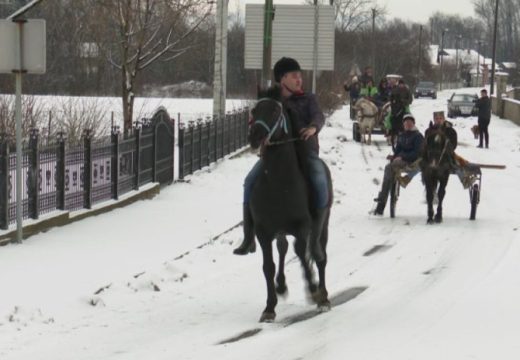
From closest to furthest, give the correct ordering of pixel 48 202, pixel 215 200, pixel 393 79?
1. pixel 48 202
2. pixel 215 200
3. pixel 393 79

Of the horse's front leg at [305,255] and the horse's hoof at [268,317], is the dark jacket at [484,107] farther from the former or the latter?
the horse's hoof at [268,317]

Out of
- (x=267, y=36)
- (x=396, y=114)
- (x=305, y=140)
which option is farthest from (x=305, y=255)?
(x=396, y=114)

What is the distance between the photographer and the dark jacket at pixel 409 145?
16422 mm

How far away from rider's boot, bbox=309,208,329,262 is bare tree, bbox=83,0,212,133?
13714mm

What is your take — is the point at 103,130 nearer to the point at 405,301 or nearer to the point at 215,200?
the point at 215,200

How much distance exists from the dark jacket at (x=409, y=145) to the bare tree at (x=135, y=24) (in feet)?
25.8

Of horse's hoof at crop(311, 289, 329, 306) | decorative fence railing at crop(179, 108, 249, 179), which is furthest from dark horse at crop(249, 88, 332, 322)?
decorative fence railing at crop(179, 108, 249, 179)

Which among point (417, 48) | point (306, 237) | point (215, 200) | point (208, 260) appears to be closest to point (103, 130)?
point (215, 200)

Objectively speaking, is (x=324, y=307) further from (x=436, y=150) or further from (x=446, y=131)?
(x=446, y=131)

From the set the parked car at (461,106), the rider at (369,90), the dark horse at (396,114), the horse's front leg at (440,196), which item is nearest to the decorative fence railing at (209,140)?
the dark horse at (396,114)

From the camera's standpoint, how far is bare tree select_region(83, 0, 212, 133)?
2294cm

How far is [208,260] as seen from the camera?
12.0m

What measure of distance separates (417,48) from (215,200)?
105m

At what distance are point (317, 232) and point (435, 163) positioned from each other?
6909 millimetres
